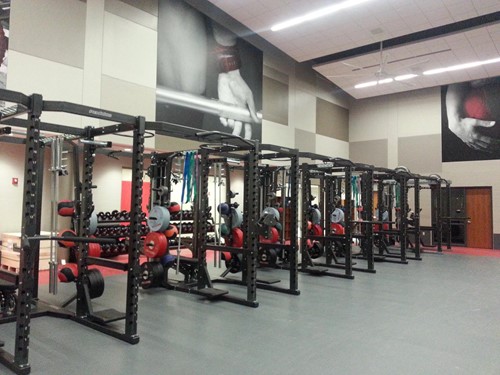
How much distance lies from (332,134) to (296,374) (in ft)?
40.1

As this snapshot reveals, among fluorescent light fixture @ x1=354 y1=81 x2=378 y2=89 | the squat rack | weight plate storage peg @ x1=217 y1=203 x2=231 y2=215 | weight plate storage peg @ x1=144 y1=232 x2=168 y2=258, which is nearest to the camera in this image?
the squat rack

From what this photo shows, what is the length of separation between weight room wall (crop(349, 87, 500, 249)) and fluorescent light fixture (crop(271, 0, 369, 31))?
6370mm

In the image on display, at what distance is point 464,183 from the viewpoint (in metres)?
12.6

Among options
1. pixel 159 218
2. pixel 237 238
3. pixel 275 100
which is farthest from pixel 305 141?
pixel 159 218

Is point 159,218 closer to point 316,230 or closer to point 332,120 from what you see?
point 316,230

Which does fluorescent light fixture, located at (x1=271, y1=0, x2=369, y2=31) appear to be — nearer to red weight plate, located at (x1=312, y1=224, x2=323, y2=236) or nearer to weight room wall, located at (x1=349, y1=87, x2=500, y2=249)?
red weight plate, located at (x1=312, y1=224, x2=323, y2=236)

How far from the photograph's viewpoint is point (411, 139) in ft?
45.0

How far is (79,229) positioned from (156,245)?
1278mm

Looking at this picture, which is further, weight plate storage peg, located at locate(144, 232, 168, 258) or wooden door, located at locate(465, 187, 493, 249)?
wooden door, located at locate(465, 187, 493, 249)

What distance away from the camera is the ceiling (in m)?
8.55

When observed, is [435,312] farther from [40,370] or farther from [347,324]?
[40,370]

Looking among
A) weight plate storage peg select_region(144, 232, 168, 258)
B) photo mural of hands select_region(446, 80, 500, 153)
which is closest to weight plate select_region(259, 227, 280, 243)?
weight plate storage peg select_region(144, 232, 168, 258)

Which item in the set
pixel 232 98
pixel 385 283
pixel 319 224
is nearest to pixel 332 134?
pixel 232 98

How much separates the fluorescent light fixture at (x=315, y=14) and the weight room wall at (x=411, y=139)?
6.37m
